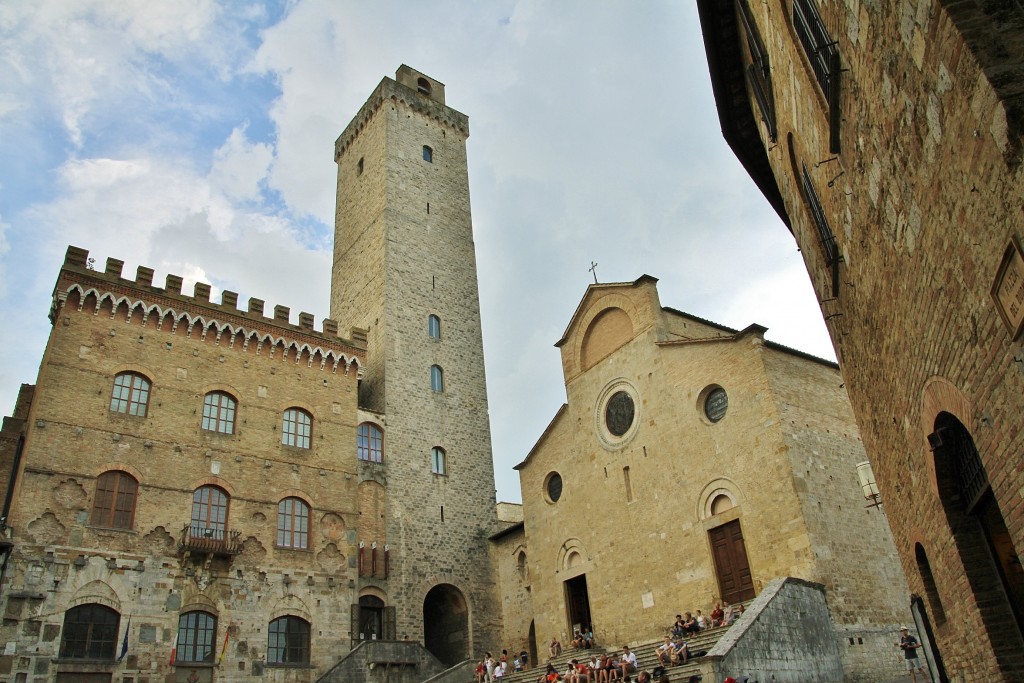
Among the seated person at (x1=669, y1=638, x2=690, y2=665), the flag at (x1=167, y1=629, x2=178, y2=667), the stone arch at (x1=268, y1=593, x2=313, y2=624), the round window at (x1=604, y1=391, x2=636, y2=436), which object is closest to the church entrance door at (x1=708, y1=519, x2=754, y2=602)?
the seated person at (x1=669, y1=638, x2=690, y2=665)

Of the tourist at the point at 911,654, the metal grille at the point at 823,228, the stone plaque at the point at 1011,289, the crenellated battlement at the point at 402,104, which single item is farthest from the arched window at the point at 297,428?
the stone plaque at the point at 1011,289

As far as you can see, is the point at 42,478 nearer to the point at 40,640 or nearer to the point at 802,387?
the point at 40,640

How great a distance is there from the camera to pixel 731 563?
718 inches

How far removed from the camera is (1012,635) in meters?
6.22

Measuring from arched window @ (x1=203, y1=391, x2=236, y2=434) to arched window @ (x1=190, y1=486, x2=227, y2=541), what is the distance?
1865 millimetres

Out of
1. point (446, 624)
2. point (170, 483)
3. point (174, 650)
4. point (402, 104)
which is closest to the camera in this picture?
point (174, 650)

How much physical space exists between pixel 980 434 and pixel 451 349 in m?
25.4

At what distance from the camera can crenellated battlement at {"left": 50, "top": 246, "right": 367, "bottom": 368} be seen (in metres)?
20.8

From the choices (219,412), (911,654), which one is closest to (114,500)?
(219,412)

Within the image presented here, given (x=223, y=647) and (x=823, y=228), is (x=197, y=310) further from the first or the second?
(x=823, y=228)

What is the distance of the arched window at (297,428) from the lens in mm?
23311

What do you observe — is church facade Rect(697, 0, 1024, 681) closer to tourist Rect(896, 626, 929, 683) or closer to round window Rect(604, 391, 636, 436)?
tourist Rect(896, 626, 929, 683)

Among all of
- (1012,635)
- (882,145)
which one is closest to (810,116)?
(882,145)

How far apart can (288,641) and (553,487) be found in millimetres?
9441
